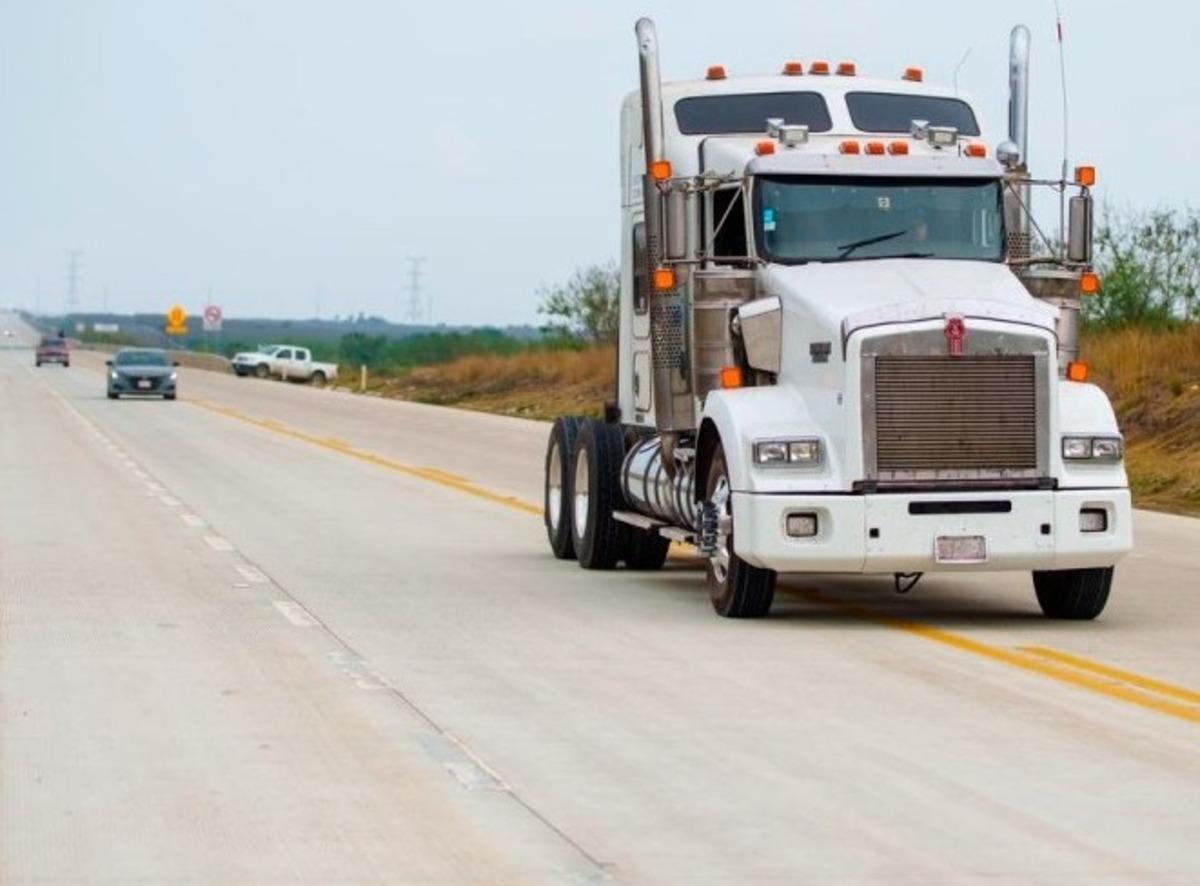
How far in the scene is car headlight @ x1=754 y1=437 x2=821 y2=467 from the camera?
602 inches

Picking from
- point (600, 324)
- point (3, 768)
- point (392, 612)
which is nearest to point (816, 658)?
point (392, 612)

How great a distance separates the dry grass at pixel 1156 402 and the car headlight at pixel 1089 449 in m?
14.1

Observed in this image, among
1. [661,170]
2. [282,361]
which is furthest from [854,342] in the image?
[282,361]

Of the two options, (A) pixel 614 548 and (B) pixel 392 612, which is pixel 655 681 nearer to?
(B) pixel 392 612

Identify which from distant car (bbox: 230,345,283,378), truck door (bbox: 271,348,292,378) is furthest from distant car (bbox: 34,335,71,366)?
truck door (bbox: 271,348,292,378)

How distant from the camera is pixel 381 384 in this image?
91.8 meters

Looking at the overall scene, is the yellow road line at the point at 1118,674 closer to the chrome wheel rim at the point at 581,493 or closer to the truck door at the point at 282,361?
the chrome wheel rim at the point at 581,493

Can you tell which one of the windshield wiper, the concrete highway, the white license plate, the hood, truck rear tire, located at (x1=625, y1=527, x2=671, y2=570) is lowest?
the concrete highway

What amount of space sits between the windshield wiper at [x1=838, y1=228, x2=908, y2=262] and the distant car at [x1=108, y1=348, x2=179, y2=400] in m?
52.6

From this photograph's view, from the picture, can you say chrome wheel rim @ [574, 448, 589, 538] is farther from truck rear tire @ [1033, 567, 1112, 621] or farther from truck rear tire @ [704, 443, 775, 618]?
truck rear tire @ [1033, 567, 1112, 621]

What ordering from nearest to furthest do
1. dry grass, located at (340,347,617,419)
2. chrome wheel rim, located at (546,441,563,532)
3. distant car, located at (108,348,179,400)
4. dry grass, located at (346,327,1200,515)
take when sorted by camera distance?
chrome wheel rim, located at (546,441,563,532), dry grass, located at (346,327,1200,515), dry grass, located at (340,347,617,419), distant car, located at (108,348,179,400)

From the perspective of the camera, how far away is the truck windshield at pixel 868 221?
1644 centimetres

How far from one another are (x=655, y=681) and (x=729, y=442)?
114 inches

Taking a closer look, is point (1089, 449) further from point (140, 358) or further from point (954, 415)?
point (140, 358)
